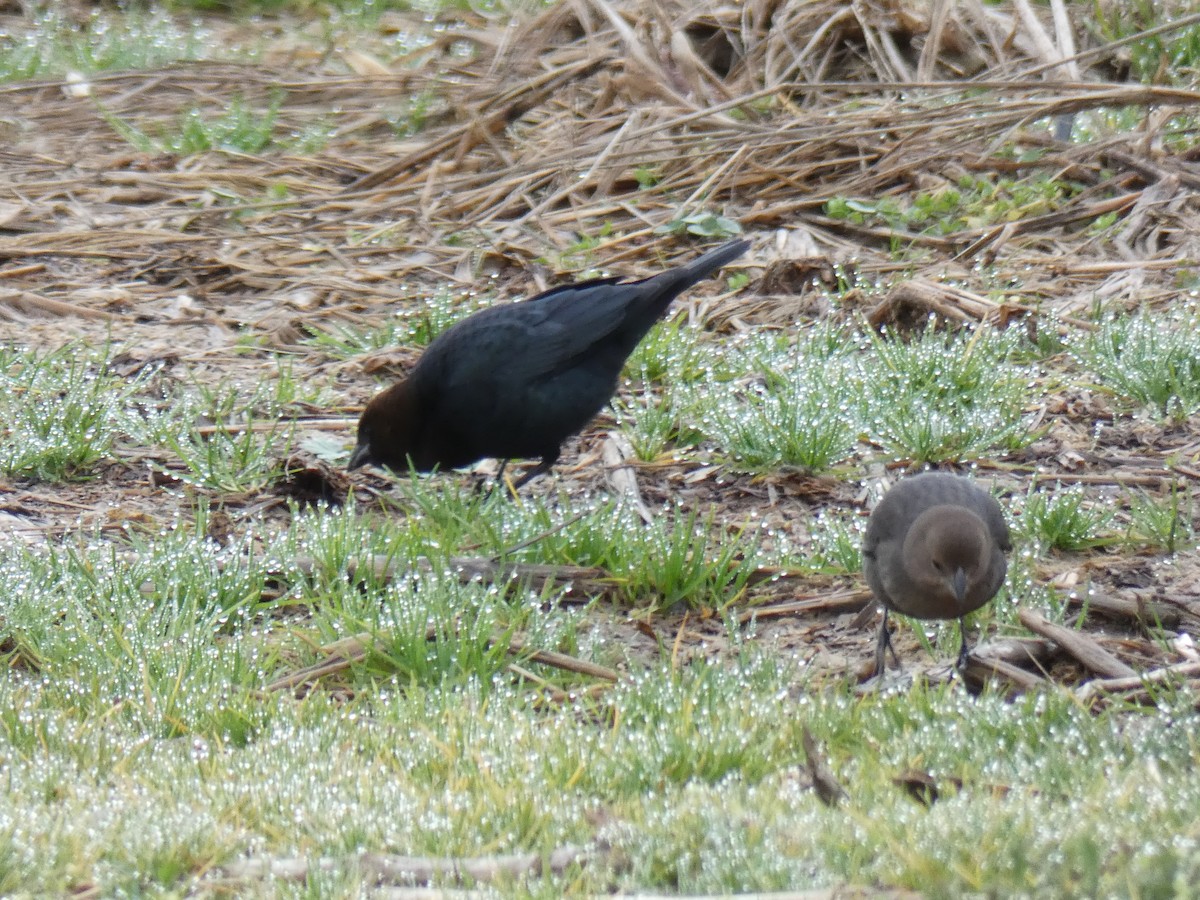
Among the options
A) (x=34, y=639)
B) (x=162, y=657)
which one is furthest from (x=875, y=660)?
(x=34, y=639)

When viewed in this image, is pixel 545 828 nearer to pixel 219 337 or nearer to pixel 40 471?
pixel 40 471

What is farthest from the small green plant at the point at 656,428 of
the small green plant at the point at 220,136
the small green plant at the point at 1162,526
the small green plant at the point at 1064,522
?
the small green plant at the point at 220,136

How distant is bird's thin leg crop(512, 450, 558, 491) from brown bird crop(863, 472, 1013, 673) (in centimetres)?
191

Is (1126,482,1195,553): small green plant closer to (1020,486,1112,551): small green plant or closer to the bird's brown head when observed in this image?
(1020,486,1112,551): small green plant

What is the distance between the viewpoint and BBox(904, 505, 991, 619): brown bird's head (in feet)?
11.5

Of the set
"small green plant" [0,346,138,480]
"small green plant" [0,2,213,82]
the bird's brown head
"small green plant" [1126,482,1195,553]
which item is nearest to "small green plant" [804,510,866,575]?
"small green plant" [1126,482,1195,553]

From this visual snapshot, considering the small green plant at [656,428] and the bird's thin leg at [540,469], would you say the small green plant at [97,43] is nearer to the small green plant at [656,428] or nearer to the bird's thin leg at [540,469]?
the bird's thin leg at [540,469]

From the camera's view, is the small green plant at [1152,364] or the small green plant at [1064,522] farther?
the small green plant at [1152,364]

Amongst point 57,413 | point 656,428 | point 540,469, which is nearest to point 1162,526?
point 656,428

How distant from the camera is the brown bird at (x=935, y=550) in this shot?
3.51 m

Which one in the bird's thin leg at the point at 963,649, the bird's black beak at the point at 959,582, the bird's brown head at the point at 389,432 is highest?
the bird's black beak at the point at 959,582

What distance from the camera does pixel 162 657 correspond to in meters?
3.66

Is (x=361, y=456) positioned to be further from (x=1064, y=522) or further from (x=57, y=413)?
(x=1064, y=522)

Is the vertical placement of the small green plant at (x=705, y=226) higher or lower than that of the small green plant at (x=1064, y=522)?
higher
